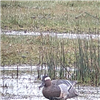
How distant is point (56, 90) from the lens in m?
10.1

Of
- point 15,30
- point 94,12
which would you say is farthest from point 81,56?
point 94,12

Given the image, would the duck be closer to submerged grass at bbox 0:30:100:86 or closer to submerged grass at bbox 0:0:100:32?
submerged grass at bbox 0:30:100:86

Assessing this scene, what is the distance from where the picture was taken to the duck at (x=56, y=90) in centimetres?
1004

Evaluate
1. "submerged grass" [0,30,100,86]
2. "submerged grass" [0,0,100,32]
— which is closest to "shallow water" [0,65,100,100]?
"submerged grass" [0,30,100,86]

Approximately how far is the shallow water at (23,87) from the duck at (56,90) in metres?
0.59

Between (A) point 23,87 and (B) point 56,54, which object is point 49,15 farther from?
(A) point 23,87

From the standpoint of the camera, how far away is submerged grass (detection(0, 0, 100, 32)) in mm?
17891

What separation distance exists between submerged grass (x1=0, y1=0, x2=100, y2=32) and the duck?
23.9ft

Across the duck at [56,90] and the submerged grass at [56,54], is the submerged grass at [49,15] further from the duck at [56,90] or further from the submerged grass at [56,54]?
the duck at [56,90]

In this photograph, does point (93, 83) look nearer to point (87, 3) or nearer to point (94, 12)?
point (94, 12)

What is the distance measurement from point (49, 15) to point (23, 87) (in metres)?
7.98

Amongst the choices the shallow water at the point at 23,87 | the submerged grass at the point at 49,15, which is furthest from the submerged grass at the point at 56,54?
the submerged grass at the point at 49,15

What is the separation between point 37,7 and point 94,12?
1.64 metres

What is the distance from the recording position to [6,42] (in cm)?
1532
